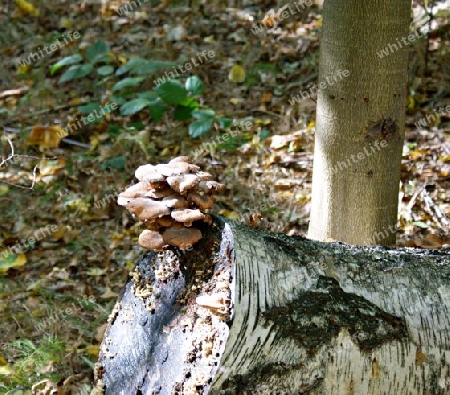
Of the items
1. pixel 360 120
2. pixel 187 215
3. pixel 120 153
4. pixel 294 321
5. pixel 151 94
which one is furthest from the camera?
pixel 151 94

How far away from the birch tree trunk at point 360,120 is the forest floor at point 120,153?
31 centimetres

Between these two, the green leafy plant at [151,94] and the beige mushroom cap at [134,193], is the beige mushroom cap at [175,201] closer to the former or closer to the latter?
the beige mushroom cap at [134,193]

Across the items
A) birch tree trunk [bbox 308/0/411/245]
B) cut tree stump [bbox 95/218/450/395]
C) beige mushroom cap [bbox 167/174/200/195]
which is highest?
birch tree trunk [bbox 308/0/411/245]

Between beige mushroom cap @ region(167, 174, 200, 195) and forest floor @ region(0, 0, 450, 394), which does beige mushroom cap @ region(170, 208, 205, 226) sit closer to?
beige mushroom cap @ region(167, 174, 200, 195)

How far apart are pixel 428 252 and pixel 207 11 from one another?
4.94 metres

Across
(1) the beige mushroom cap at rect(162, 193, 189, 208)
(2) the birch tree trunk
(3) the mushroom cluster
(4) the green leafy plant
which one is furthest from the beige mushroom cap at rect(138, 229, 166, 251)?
(4) the green leafy plant

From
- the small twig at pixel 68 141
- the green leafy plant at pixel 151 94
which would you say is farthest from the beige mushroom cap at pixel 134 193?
the small twig at pixel 68 141

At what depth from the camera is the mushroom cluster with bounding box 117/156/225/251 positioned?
1939mm

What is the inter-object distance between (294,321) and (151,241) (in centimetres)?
51

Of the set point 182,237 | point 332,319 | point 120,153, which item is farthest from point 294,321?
point 120,153

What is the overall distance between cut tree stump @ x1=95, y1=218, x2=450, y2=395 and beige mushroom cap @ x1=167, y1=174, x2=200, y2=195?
5.7 inches

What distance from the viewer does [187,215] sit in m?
1.92

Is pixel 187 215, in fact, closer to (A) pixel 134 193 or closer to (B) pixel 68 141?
(A) pixel 134 193

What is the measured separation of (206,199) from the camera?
1.97m
